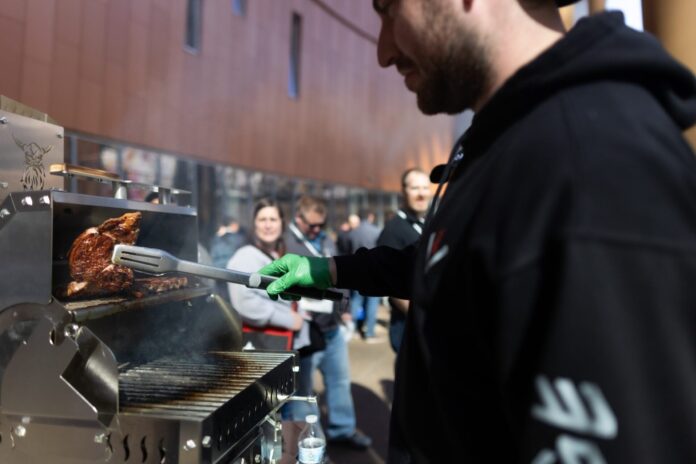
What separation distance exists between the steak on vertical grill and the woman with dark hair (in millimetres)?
1560

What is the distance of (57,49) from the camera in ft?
20.5

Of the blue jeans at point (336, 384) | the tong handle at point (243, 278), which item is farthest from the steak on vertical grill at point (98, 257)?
the blue jeans at point (336, 384)

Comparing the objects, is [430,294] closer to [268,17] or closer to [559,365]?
[559,365]

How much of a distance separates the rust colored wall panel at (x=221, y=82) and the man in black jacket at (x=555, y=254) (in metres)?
6.05

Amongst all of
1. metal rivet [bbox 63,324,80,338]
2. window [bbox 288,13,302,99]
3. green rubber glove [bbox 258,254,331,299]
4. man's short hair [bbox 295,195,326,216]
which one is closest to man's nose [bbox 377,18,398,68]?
A: green rubber glove [bbox 258,254,331,299]

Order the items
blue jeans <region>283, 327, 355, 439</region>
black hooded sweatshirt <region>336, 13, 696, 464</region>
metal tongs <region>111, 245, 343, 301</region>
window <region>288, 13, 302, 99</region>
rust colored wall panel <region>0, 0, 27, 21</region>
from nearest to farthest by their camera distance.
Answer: black hooded sweatshirt <region>336, 13, 696, 464</region> < metal tongs <region>111, 245, 343, 301</region> < blue jeans <region>283, 327, 355, 439</region> < rust colored wall panel <region>0, 0, 27, 21</region> < window <region>288, 13, 302, 99</region>

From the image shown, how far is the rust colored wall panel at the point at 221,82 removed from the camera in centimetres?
629

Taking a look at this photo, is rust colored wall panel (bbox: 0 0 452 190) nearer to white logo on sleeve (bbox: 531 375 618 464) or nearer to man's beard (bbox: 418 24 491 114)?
man's beard (bbox: 418 24 491 114)

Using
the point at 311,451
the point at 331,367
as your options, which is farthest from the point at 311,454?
the point at 331,367

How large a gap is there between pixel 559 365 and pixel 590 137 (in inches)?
13.7

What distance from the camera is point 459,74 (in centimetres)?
106

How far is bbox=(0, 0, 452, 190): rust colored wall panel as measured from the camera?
6.29 m

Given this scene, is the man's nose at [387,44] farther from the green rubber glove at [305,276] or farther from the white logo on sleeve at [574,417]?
the white logo on sleeve at [574,417]

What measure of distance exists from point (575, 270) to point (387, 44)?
3.05 feet
